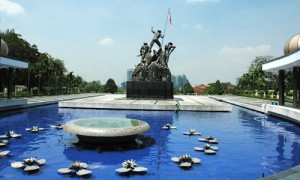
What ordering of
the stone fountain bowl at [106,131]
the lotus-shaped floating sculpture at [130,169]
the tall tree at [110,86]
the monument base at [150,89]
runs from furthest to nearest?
the tall tree at [110,86], the monument base at [150,89], the stone fountain bowl at [106,131], the lotus-shaped floating sculpture at [130,169]

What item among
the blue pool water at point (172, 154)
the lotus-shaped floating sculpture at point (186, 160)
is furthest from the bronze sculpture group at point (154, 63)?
the lotus-shaped floating sculpture at point (186, 160)

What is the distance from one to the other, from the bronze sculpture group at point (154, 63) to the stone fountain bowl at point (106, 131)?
18.9m

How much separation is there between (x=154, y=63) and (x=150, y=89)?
2984 millimetres

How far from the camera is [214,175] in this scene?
6375mm

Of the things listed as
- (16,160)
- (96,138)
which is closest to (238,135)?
(96,138)

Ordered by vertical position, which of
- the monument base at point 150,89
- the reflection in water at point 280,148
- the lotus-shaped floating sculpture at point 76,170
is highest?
the monument base at point 150,89

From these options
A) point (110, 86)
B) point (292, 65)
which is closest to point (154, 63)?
point (292, 65)

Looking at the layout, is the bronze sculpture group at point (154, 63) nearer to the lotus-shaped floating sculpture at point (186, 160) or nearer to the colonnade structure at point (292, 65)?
the colonnade structure at point (292, 65)

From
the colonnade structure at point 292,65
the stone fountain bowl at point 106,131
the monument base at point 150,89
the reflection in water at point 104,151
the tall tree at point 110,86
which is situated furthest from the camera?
the tall tree at point 110,86

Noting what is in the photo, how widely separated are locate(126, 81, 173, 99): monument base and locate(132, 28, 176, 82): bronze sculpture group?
818 millimetres

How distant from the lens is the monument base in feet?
90.2

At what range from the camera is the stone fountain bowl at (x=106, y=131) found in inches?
324

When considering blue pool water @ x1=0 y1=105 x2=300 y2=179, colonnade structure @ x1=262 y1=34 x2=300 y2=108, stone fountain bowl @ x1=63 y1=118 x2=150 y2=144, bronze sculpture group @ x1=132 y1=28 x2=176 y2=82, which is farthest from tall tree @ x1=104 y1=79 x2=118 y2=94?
stone fountain bowl @ x1=63 y1=118 x2=150 y2=144

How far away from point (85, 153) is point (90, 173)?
1.87 meters
